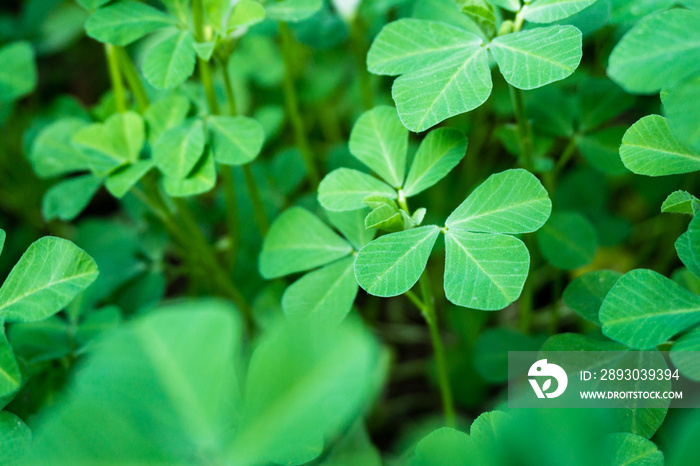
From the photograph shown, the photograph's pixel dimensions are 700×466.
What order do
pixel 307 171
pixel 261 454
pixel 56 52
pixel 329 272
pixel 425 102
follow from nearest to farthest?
pixel 261 454 → pixel 425 102 → pixel 329 272 → pixel 307 171 → pixel 56 52

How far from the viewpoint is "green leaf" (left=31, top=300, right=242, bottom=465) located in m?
0.50

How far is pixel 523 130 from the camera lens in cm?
93

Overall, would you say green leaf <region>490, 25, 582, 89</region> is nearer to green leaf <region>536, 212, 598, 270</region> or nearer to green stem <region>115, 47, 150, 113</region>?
green leaf <region>536, 212, 598, 270</region>

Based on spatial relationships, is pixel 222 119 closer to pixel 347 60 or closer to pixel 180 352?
pixel 180 352

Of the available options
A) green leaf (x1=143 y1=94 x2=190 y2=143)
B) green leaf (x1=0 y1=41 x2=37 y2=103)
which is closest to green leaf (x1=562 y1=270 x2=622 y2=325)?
green leaf (x1=143 y1=94 x2=190 y2=143)

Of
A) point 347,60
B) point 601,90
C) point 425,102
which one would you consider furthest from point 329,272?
point 347,60

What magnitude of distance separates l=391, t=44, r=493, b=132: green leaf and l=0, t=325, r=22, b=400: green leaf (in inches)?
24.3

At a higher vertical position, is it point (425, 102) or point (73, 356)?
point (425, 102)

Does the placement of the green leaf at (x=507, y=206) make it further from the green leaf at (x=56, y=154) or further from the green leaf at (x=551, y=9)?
the green leaf at (x=56, y=154)

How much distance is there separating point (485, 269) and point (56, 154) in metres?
0.92

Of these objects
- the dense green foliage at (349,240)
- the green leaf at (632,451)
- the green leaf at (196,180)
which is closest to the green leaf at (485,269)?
the dense green foliage at (349,240)

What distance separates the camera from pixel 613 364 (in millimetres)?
839

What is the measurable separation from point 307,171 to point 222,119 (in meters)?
0.32

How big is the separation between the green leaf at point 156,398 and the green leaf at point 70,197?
0.68 m
